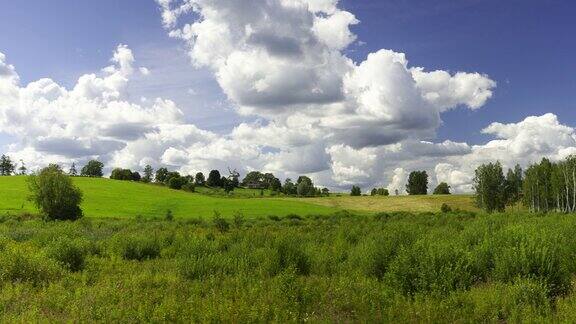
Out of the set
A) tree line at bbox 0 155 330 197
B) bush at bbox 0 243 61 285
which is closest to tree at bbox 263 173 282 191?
tree line at bbox 0 155 330 197

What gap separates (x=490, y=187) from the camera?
305ft

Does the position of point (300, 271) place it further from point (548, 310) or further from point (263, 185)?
point (263, 185)

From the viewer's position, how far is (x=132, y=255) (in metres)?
17.9

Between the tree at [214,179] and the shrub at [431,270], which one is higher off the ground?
the tree at [214,179]

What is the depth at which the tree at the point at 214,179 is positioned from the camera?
152175 millimetres

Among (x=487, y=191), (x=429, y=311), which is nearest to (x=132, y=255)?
(x=429, y=311)

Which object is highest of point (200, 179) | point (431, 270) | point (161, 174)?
point (161, 174)

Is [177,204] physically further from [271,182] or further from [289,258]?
[271,182]

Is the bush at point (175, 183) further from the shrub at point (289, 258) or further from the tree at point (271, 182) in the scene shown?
the shrub at point (289, 258)

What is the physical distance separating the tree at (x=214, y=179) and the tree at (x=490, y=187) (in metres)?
83.6

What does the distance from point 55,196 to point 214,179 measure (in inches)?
3720

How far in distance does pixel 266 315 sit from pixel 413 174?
517ft

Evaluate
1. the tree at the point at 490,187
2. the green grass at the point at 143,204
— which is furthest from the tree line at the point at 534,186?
the green grass at the point at 143,204

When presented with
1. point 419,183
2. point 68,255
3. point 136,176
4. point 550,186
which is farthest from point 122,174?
point 68,255
